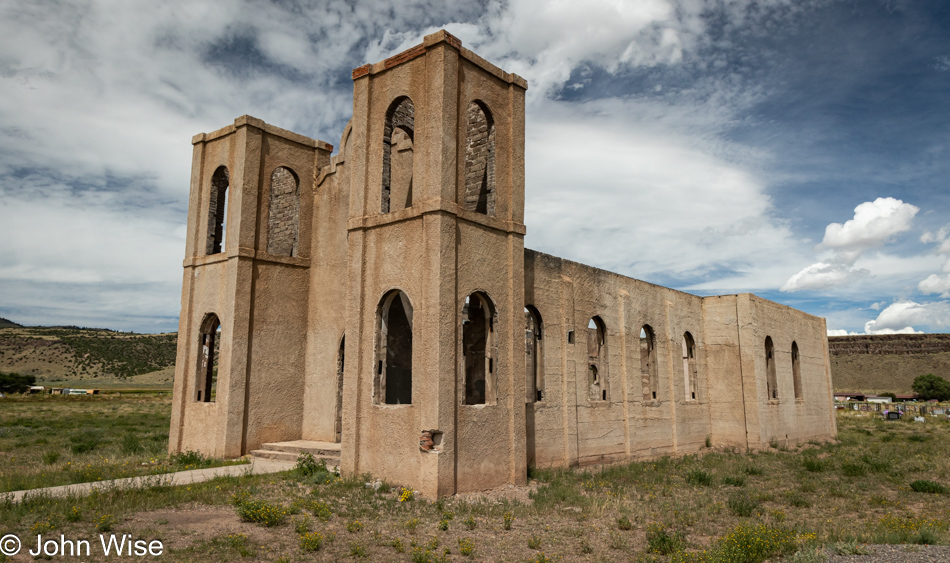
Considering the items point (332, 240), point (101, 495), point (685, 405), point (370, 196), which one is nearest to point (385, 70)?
point (370, 196)

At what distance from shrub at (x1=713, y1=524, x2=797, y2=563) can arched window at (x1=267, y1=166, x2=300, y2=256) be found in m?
12.8

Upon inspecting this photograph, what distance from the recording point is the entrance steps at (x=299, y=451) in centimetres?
1281

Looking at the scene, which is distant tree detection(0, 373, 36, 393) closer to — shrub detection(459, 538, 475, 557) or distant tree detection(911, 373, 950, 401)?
shrub detection(459, 538, 475, 557)

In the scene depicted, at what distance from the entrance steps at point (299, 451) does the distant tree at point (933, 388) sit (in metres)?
70.6

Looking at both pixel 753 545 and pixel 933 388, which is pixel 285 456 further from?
pixel 933 388

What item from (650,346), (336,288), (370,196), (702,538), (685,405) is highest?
(370,196)

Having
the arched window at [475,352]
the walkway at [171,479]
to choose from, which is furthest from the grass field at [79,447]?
the arched window at [475,352]

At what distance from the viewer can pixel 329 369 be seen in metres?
15.1

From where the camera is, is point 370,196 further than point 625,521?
Yes

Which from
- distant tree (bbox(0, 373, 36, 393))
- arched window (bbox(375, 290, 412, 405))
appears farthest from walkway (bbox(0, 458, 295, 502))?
distant tree (bbox(0, 373, 36, 393))

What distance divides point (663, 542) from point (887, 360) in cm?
9751

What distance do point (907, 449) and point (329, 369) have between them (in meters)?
18.0

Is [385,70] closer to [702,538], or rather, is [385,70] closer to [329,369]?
[329,369]

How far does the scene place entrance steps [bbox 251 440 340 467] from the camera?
42.0 ft
